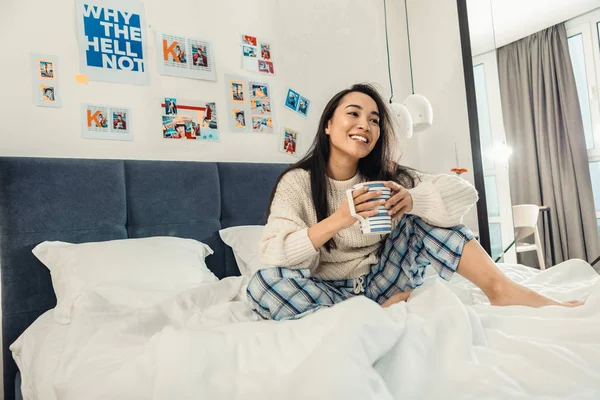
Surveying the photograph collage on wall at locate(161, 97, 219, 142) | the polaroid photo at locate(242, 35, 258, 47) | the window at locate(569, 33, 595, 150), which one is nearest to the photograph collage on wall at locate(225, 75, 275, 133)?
the photograph collage on wall at locate(161, 97, 219, 142)

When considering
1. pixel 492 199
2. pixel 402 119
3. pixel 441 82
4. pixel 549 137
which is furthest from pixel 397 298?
pixel 549 137

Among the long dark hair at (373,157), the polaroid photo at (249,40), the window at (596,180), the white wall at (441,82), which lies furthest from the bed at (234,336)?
the window at (596,180)

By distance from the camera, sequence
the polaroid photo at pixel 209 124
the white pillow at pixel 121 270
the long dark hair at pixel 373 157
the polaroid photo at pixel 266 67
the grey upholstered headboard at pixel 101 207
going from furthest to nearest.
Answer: the polaroid photo at pixel 266 67 < the polaroid photo at pixel 209 124 < the grey upholstered headboard at pixel 101 207 < the long dark hair at pixel 373 157 < the white pillow at pixel 121 270

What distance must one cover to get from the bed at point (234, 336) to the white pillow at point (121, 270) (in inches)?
2.7

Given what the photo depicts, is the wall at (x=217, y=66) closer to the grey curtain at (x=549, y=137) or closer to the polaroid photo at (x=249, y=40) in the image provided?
the polaroid photo at (x=249, y=40)

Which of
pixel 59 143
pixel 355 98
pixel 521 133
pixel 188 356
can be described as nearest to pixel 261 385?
pixel 188 356

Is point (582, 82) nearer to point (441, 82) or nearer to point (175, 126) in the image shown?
point (441, 82)

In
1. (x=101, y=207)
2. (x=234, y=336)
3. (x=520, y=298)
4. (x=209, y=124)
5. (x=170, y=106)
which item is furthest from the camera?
(x=209, y=124)

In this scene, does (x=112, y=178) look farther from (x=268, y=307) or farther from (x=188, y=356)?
(x=188, y=356)

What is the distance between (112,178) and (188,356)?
56.6 inches

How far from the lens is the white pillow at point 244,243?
6.86 ft

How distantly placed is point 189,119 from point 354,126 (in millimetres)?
1098

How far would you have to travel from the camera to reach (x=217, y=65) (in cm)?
253

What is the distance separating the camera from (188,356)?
771 millimetres
